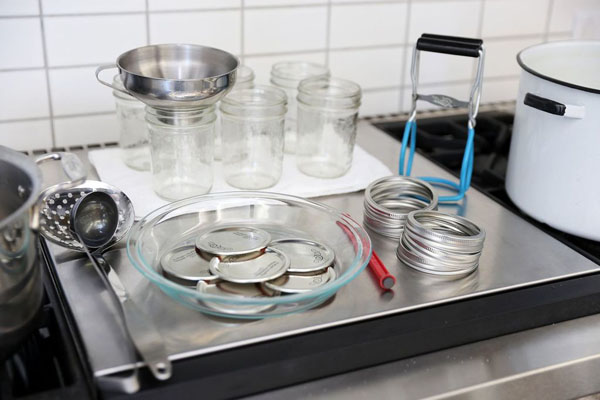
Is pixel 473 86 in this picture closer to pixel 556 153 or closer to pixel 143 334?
pixel 556 153

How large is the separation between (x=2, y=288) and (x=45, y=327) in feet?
0.42

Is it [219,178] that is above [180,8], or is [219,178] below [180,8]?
below

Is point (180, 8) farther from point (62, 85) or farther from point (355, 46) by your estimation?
point (355, 46)

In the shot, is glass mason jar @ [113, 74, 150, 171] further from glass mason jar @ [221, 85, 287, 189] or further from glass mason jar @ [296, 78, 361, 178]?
glass mason jar @ [296, 78, 361, 178]

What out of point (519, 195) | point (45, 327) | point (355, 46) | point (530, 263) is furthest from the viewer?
point (355, 46)

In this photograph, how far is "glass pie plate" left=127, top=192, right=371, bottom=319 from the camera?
0.71 metres

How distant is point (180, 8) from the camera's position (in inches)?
45.0

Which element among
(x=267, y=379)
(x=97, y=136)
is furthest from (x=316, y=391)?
(x=97, y=136)

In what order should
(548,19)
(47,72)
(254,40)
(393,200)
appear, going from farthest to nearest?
(548,19), (254,40), (47,72), (393,200)

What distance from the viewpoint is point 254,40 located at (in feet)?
4.00

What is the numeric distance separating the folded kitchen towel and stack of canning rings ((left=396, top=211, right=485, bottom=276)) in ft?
0.65

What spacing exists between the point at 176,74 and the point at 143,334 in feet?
1.44

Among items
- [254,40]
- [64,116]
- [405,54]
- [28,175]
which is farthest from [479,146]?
[28,175]

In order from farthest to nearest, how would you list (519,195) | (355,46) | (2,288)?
(355,46)
(519,195)
(2,288)
